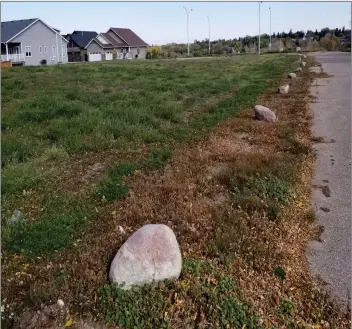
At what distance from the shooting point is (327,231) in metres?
4.61

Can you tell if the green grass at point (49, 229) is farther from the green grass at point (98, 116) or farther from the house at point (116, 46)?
Result: the house at point (116, 46)

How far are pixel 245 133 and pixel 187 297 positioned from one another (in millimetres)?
5773

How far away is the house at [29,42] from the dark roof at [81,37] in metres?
7.53

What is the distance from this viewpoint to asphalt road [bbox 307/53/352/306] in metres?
3.83

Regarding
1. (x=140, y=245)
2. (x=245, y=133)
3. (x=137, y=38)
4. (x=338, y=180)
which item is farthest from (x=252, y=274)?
(x=137, y=38)

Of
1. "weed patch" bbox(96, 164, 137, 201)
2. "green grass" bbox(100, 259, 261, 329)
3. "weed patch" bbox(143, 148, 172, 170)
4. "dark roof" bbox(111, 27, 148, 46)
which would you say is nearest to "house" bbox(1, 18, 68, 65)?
"dark roof" bbox(111, 27, 148, 46)

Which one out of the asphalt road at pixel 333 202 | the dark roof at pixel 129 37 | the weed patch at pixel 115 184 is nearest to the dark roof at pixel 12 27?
the dark roof at pixel 129 37

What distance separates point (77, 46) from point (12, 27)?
1396 centimetres

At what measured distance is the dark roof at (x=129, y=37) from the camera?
236ft

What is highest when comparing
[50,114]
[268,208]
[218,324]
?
[50,114]

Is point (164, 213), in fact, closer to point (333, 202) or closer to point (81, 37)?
point (333, 202)

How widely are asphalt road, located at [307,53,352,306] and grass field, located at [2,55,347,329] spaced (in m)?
0.19

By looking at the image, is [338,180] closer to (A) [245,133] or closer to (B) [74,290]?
(A) [245,133]

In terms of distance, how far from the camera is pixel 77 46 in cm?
6141
